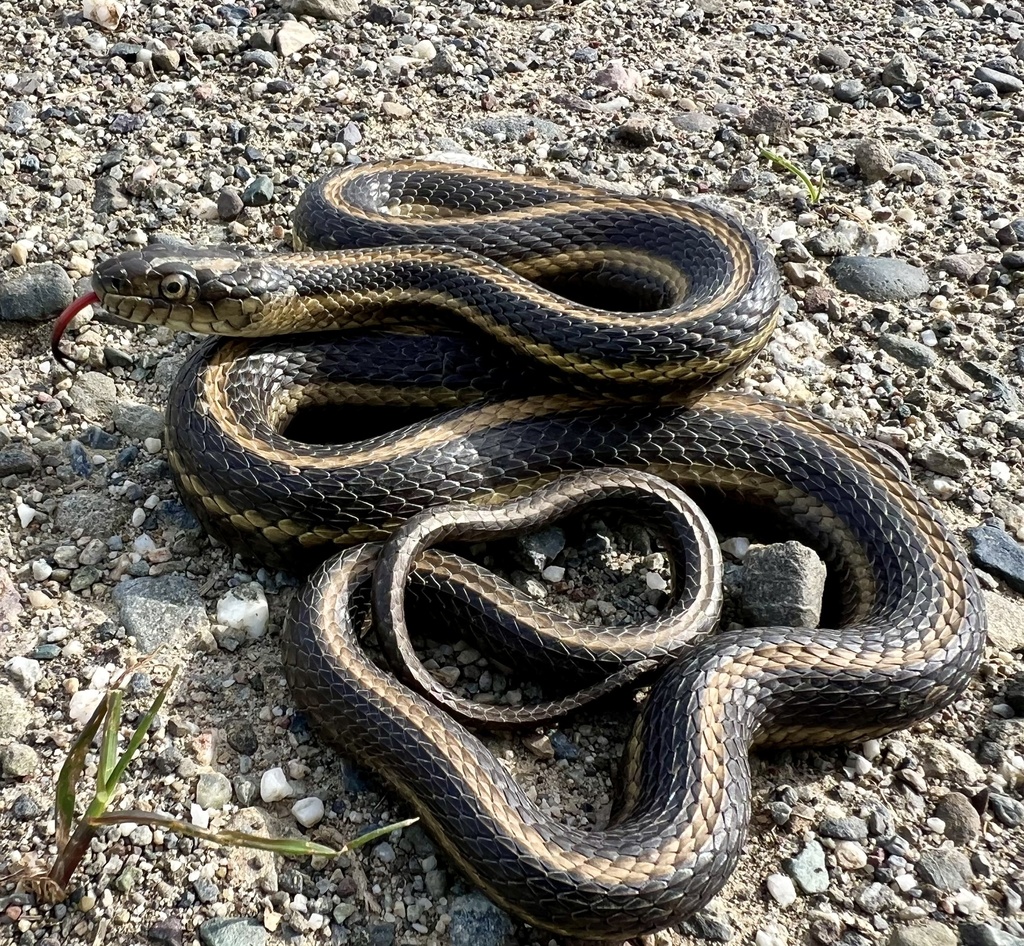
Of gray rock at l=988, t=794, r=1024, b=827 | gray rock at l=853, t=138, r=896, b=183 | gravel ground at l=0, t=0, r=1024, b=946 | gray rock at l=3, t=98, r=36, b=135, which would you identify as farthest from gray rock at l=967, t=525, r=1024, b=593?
gray rock at l=3, t=98, r=36, b=135

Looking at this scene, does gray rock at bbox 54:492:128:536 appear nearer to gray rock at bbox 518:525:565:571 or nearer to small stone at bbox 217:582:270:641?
small stone at bbox 217:582:270:641

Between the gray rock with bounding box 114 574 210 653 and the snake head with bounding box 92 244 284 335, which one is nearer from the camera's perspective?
the gray rock with bounding box 114 574 210 653

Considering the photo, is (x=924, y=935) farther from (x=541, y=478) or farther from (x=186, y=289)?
(x=186, y=289)

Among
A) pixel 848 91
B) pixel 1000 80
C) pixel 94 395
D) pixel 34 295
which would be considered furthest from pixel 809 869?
pixel 1000 80

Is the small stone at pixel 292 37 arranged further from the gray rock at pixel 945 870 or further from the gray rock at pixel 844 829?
the gray rock at pixel 945 870

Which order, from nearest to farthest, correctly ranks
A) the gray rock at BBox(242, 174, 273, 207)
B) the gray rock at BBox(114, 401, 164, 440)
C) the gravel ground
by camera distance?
the gravel ground < the gray rock at BBox(114, 401, 164, 440) < the gray rock at BBox(242, 174, 273, 207)

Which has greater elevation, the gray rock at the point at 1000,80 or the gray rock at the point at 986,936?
the gray rock at the point at 1000,80

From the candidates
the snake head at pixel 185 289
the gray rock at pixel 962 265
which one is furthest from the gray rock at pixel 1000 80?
the snake head at pixel 185 289
